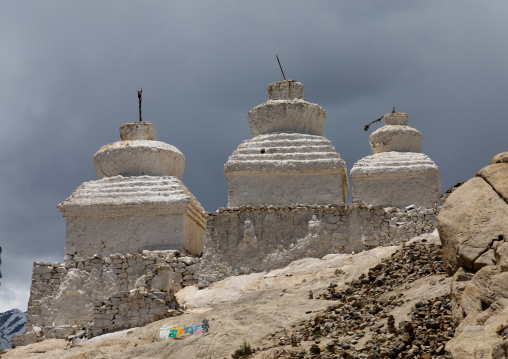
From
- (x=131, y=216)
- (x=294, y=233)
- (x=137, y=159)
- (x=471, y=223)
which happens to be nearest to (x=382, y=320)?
(x=471, y=223)

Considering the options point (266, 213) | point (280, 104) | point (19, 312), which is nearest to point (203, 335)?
point (266, 213)

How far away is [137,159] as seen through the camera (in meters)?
23.8

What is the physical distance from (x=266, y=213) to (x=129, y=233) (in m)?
4.75

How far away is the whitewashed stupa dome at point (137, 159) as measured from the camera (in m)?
23.8

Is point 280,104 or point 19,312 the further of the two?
point 19,312

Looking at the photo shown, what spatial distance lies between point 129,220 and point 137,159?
9.00ft

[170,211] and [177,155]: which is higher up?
[177,155]

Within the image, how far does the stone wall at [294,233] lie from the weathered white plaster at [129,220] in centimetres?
219

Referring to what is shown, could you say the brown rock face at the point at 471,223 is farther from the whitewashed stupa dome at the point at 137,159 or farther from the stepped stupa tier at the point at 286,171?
the whitewashed stupa dome at the point at 137,159

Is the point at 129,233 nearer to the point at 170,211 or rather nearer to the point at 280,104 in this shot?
the point at 170,211

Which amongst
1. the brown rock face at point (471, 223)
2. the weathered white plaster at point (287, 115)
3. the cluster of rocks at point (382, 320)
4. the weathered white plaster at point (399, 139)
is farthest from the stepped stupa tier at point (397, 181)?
the brown rock face at point (471, 223)

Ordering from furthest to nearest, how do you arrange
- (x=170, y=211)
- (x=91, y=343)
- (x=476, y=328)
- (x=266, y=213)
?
(x=170, y=211)
(x=266, y=213)
(x=91, y=343)
(x=476, y=328)

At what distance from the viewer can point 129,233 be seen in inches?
858

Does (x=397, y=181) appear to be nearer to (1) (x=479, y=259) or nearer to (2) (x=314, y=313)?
(2) (x=314, y=313)
